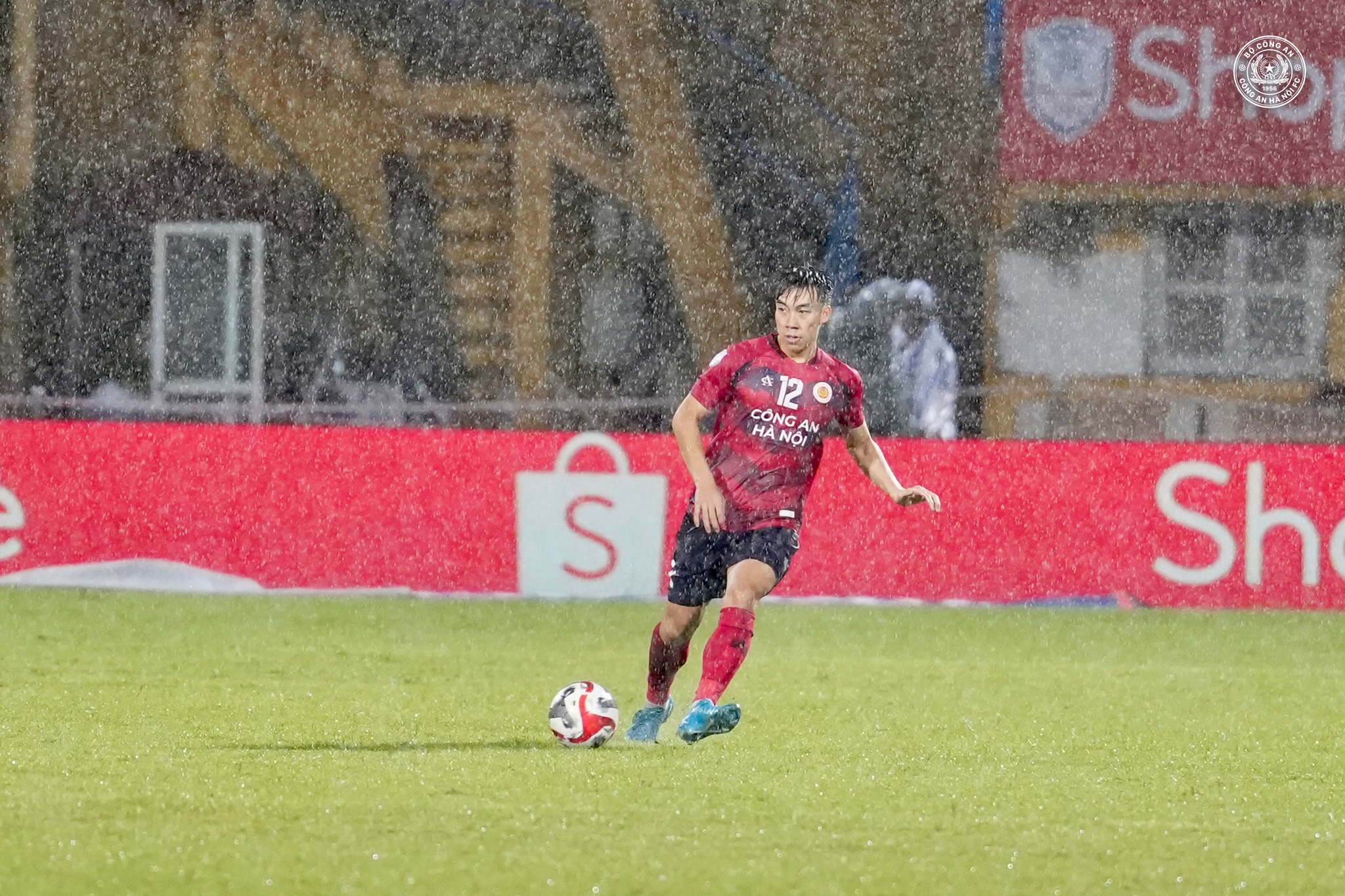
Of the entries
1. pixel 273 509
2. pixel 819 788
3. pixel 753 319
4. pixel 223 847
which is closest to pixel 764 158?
pixel 753 319

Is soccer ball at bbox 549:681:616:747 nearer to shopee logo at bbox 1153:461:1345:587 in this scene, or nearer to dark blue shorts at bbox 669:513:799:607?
dark blue shorts at bbox 669:513:799:607

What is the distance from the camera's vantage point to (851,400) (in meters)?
7.93

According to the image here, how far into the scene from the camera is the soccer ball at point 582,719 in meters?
7.59

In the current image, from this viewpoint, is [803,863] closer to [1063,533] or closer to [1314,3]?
[1063,533]

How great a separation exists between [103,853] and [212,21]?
57.3 ft

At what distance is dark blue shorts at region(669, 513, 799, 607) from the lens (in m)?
7.79

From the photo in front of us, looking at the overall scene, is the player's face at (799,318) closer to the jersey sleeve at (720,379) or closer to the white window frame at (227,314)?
the jersey sleeve at (720,379)

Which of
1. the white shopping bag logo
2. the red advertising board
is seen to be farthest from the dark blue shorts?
the red advertising board

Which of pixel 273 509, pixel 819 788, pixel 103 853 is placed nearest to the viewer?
pixel 103 853

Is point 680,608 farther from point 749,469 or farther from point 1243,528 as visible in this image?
point 1243,528

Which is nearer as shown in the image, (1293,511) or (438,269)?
(1293,511)

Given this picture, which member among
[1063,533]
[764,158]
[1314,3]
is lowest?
[1063,533]

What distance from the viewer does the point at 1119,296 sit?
22297 millimetres

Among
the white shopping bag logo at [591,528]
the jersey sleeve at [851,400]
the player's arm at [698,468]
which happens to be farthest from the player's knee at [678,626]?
the white shopping bag logo at [591,528]
